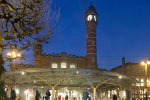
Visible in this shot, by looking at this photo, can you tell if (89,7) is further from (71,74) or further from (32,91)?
(71,74)

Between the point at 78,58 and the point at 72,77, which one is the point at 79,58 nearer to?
the point at 78,58

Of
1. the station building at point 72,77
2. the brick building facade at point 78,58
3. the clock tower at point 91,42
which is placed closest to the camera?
the station building at point 72,77

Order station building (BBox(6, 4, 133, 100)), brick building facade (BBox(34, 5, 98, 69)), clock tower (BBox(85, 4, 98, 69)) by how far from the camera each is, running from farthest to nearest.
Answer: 1. clock tower (BBox(85, 4, 98, 69))
2. brick building facade (BBox(34, 5, 98, 69))
3. station building (BBox(6, 4, 133, 100))

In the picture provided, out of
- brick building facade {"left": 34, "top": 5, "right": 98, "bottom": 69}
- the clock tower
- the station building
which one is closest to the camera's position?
the station building

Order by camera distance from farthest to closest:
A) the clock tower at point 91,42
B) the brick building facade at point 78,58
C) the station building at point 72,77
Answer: the clock tower at point 91,42
the brick building facade at point 78,58
the station building at point 72,77

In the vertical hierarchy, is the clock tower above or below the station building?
above

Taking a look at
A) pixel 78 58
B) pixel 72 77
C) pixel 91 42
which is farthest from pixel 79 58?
pixel 72 77

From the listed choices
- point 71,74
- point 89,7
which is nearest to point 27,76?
point 71,74

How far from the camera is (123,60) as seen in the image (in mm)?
94875

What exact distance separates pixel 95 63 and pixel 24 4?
212 ft

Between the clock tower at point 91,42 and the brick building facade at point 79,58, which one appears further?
the clock tower at point 91,42

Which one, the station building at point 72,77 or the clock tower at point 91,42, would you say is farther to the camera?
the clock tower at point 91,42

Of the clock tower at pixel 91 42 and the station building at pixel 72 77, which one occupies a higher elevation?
the clock tower at pixel 91 42

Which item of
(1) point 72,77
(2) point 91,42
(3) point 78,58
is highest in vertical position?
(2) point 91,42
